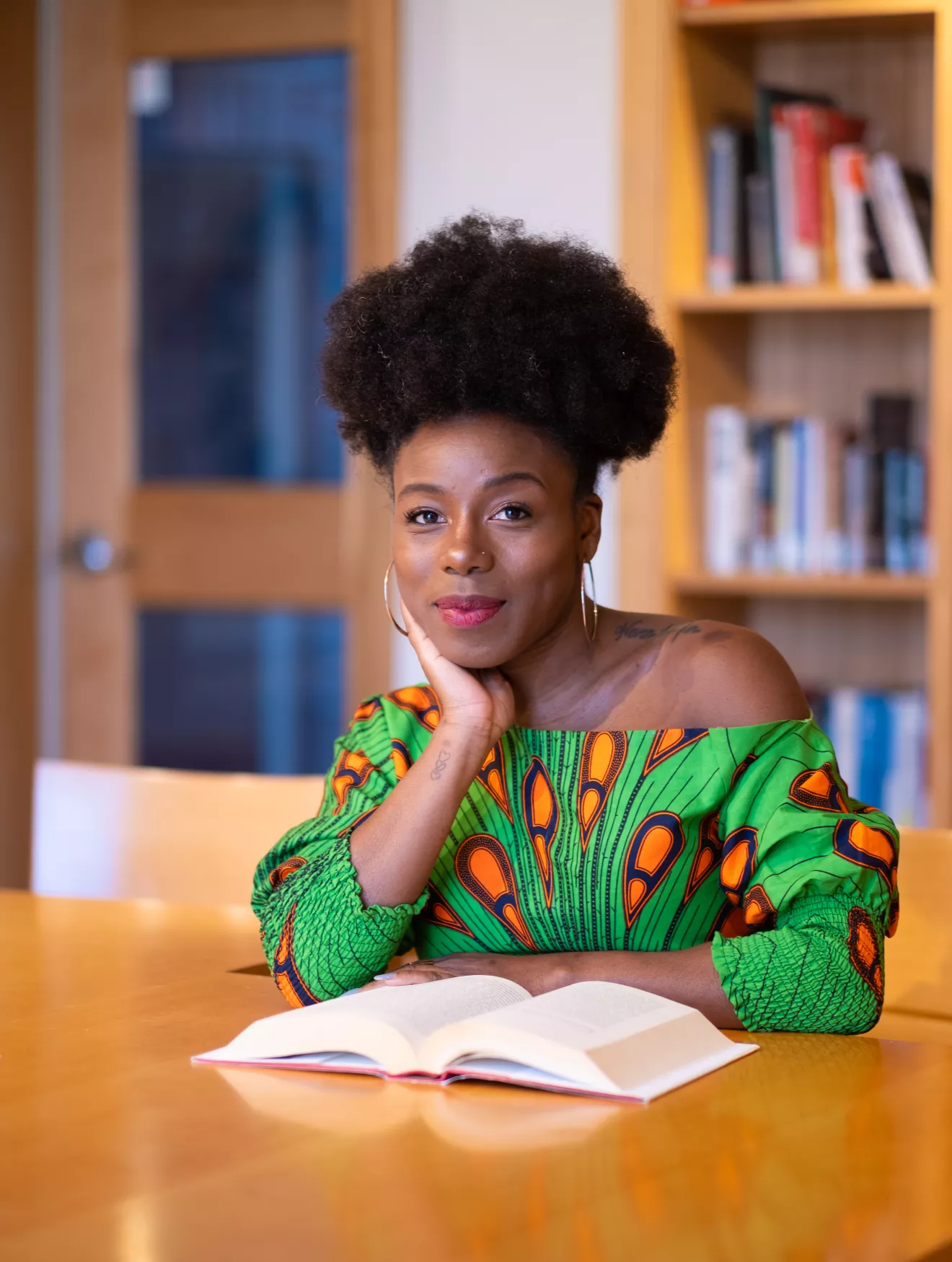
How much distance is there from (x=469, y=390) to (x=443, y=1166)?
2.48 ft

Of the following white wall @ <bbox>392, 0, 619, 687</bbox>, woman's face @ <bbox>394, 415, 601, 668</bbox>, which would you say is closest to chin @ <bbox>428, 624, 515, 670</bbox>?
woman's face @ <bbox>394, 415, 601, 668</bbox>

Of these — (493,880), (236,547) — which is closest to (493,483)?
(493,880)

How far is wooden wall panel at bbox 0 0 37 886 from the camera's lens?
365 centimetres

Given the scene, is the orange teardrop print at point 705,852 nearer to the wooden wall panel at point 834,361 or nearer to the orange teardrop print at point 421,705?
the orange teardrop print at point 421,705

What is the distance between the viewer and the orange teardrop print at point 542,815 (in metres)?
1.50

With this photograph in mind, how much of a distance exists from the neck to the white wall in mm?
1558

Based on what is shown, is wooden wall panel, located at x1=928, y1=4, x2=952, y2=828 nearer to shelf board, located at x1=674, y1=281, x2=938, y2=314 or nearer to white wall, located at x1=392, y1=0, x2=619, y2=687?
shelf board, located at x1=674, y1=281, x2=938, y2=314

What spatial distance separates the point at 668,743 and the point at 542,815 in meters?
0.13

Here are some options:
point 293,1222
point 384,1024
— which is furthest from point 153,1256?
point 384,1024

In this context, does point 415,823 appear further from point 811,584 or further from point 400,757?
point 811,584

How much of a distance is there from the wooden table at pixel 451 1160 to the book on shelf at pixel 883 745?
174 centimetres

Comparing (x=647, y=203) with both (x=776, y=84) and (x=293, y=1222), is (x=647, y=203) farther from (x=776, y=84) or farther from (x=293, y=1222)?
(x=293, y=1222)

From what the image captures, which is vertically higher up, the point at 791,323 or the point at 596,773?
the point at 791,323

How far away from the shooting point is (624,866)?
148 cm
